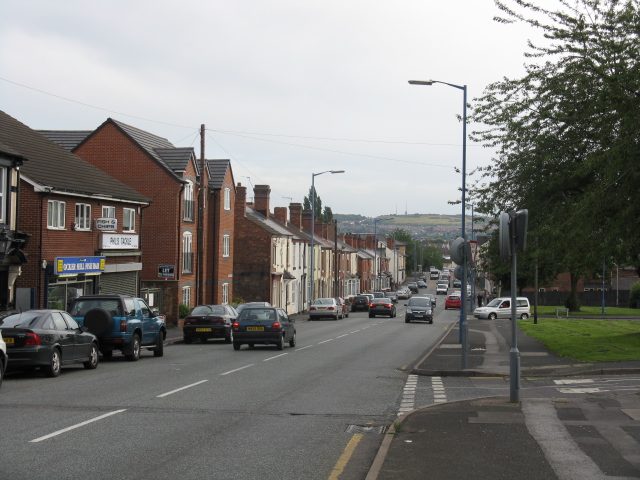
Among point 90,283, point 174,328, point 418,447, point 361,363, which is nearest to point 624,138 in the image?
point 361,363

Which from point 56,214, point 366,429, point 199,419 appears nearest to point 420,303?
point 56,214

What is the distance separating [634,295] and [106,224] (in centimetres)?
5874

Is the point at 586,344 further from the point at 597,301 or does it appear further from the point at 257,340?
the point at 597,301

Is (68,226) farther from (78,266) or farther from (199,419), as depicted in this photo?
(199,419)

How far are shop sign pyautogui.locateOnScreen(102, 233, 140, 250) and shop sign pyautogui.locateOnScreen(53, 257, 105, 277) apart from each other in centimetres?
144

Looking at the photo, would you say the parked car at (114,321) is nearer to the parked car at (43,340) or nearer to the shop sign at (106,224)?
the parked car at (43,340)

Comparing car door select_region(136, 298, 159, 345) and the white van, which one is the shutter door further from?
the white van

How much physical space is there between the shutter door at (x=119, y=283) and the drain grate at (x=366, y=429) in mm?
25031

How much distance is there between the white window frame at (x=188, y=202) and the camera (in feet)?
146

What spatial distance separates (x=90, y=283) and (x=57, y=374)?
15.8 meters

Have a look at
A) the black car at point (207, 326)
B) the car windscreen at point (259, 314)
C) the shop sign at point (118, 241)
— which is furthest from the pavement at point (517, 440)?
the shop sign at point (118, 241)

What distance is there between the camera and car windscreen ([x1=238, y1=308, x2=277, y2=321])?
2600cm

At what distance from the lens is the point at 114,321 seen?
2128cm

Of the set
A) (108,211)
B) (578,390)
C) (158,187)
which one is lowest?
(578,390)
